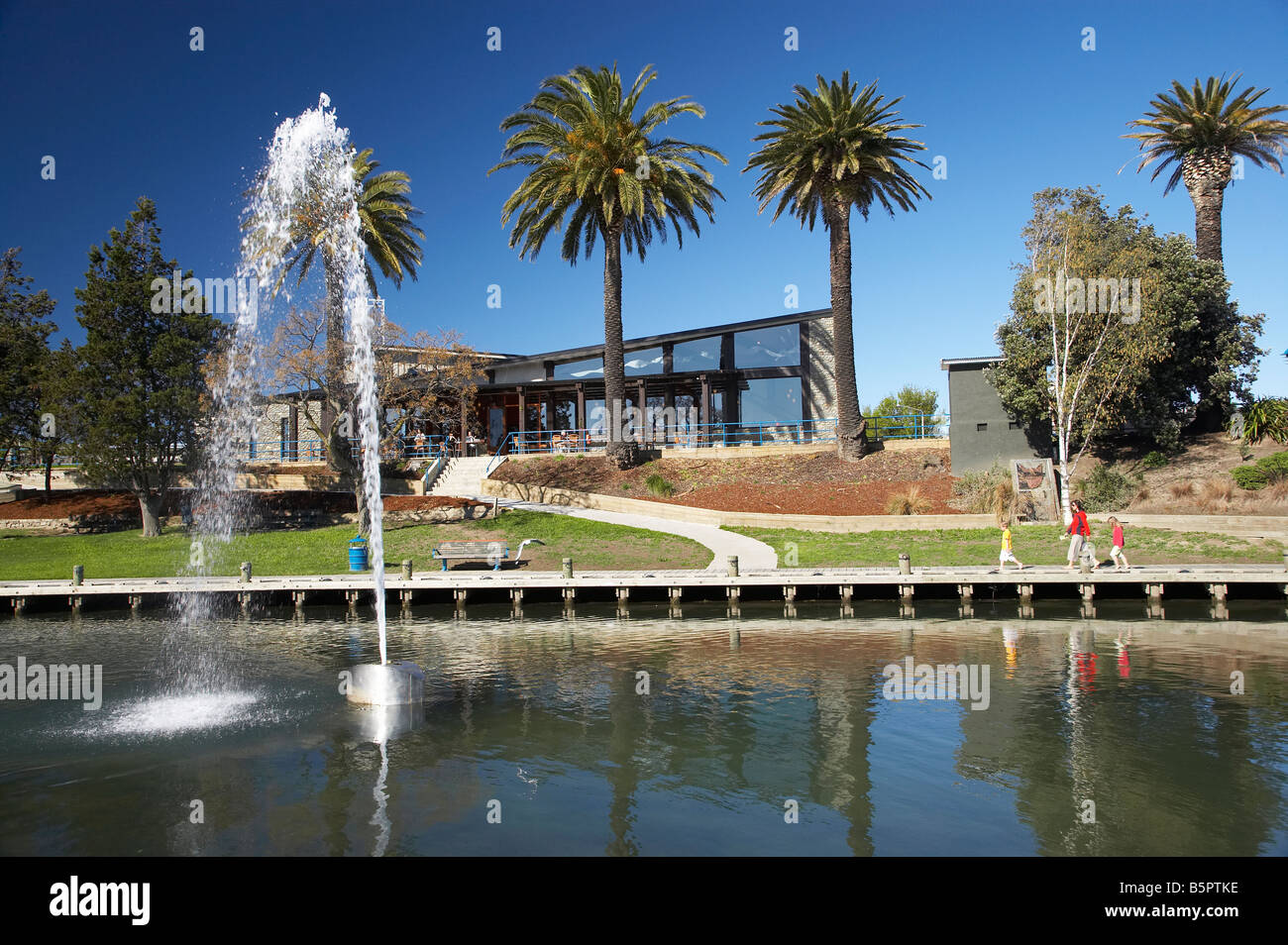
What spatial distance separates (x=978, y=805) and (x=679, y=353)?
39.7m

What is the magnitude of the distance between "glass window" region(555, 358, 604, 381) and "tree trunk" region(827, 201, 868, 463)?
15.9 m

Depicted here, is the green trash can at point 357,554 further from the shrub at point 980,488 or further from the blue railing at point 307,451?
the shrub at point 980,488

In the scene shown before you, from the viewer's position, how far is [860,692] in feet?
43.8

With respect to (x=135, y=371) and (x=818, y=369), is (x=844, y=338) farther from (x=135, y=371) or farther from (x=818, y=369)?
(x=135, y=371)

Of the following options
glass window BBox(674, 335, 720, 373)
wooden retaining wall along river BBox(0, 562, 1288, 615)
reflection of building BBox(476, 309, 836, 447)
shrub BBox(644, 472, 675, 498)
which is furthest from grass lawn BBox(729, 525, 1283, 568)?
glass window BBox(674, 335, 720, 373)

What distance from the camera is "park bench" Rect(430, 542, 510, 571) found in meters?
27.2

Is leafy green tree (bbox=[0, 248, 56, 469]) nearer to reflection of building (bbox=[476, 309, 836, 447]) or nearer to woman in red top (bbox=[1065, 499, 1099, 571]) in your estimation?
reflection of building (bbox=[476, 309, 836, 447])

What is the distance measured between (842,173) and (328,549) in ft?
86.5

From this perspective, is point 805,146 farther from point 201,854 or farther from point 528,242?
point 201,854

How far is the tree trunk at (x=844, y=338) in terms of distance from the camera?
121ft

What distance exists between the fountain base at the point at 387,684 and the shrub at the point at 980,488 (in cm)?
2400

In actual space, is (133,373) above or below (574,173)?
below

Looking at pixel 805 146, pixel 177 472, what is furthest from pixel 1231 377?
pixel 177 472
